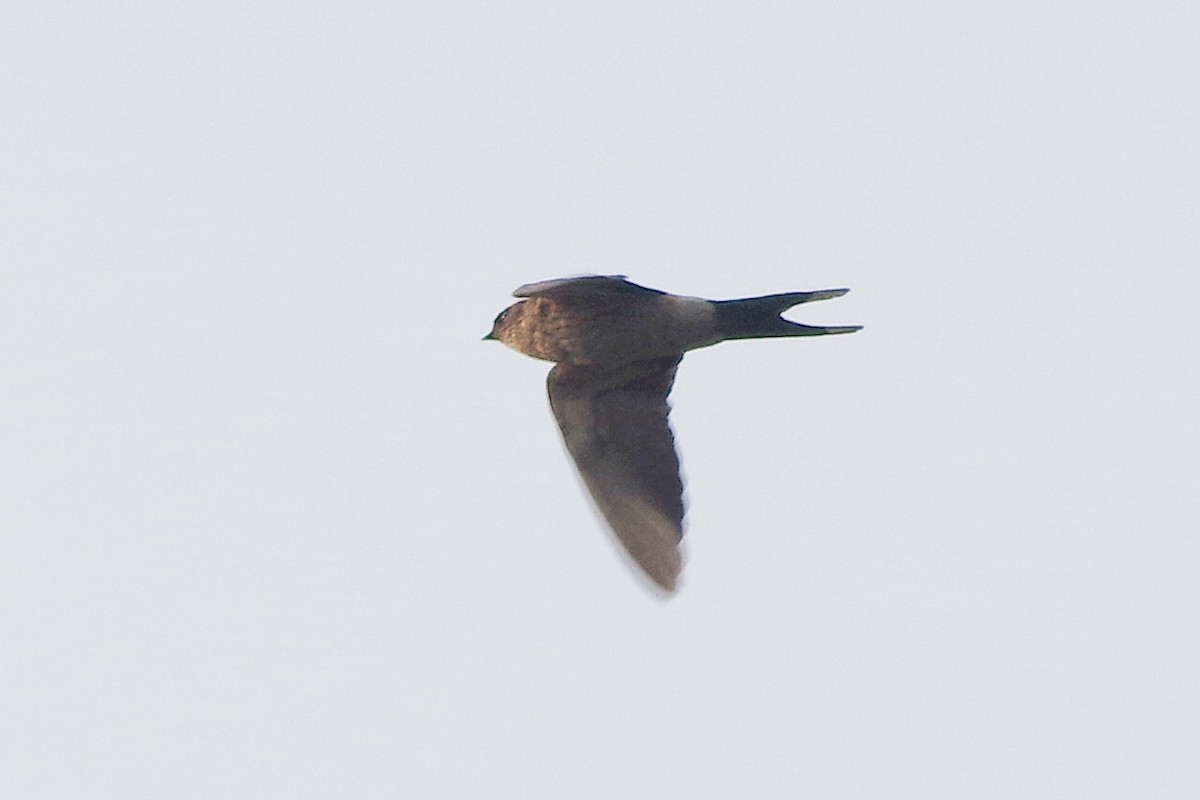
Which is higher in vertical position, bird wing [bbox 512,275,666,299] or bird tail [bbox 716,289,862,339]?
bird wing [bbox 512,275,666,299]

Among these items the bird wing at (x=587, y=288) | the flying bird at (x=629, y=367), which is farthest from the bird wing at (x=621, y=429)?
the bird wing at (x=587, y=288)

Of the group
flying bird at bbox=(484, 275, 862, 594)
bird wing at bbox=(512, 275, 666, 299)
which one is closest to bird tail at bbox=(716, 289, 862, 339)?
flying bird at bbox=(484, 275, 862, 594)

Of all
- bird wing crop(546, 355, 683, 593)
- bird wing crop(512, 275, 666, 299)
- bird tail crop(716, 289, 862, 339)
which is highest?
bird wing crop(512, 275, 666, 299)

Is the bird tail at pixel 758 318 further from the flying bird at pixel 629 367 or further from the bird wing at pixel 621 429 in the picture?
the bird wing at pixel 621 429

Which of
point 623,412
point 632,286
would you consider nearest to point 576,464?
point 623,412

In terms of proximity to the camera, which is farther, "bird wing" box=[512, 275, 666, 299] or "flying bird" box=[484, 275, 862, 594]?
"flying bird" box=[484, 275, 862, 594]

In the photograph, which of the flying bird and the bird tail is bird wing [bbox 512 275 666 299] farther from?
the bird tail

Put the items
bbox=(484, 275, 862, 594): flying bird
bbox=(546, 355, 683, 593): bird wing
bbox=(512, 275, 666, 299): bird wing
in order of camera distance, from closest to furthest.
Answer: bbox=(512, 275, 666, 299): bird wing
bbox=(484, 275, 862, 594): flying bird
bbox=(546, 355, 683, 593): bird wing
